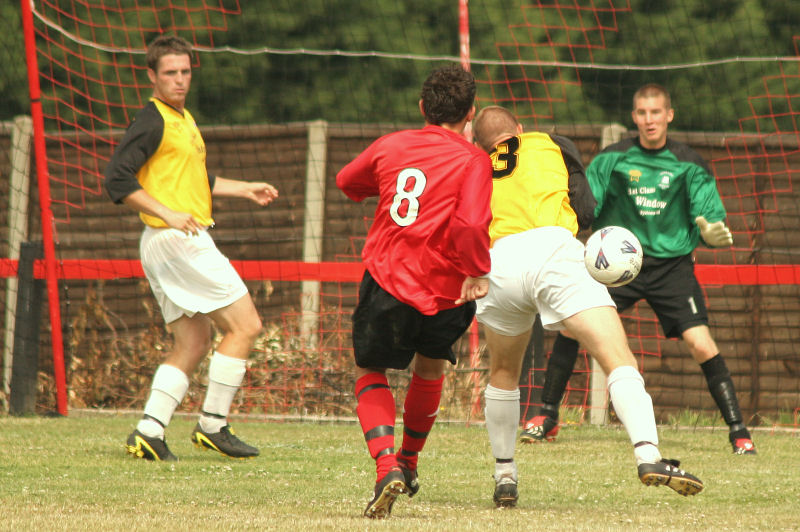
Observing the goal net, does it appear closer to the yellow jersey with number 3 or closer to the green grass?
the green grass

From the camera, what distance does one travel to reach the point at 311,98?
55.9 feet

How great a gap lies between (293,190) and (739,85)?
7.02 m

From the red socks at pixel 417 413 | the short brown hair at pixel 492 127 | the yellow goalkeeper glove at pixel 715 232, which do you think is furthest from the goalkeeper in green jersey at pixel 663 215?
the red socks at pixel 417 413

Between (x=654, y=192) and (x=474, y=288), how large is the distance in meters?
3.12

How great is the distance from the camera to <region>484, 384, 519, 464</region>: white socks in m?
5.58

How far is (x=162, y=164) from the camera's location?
6906 mm

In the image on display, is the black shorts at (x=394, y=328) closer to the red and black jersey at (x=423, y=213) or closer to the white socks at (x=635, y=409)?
the red and black jersey at (x=423, y=213)

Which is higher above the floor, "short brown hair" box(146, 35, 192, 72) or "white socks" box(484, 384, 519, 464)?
"short brown hair" box(146, 35, 192, 72)

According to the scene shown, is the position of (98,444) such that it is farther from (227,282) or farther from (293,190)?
(293,190)

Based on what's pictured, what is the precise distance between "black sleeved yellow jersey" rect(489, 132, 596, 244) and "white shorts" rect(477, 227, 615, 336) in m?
0.07

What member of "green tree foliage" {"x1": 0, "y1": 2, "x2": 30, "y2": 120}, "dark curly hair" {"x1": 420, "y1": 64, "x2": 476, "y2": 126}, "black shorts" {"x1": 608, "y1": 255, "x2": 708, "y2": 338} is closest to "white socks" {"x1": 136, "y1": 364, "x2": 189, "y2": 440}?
"dark curly hair" {"x1": 420, "y1": 64, "x2": 476, "y2": 126}

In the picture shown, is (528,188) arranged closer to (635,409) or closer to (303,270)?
(635,409)

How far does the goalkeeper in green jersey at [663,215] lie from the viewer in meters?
7.75

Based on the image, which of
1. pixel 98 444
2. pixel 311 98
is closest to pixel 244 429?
pixel 98 444
